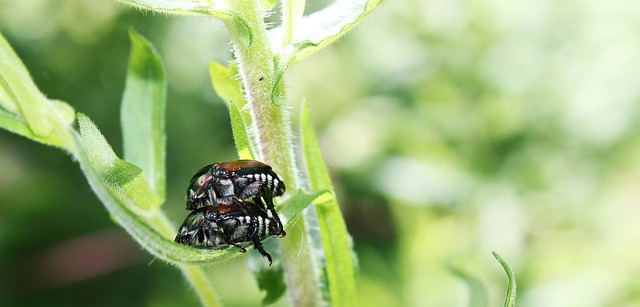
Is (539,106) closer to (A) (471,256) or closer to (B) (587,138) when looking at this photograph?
(B) (587,138)

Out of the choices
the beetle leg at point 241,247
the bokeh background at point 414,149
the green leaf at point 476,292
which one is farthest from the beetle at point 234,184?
the bokeh background at point 414,149

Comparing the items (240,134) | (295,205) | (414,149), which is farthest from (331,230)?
(414,149)

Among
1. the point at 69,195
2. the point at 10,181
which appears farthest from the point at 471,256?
the point at 10,181

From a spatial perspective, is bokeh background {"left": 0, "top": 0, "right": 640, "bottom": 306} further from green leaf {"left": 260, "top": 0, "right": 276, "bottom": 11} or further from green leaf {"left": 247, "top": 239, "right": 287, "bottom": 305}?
green leaf {"left": 260, "top": 0, "right": 276, "bottom": 11}

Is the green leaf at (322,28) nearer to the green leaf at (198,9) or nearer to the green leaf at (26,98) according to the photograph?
the green leaf at (198,9)

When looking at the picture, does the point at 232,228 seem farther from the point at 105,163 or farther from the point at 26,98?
the point at 26,98

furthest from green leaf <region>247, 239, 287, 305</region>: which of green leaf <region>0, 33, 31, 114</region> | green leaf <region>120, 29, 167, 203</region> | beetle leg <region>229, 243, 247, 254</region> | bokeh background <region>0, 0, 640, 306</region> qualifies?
bokeh background <region>0, 0, 640, 306</region>
